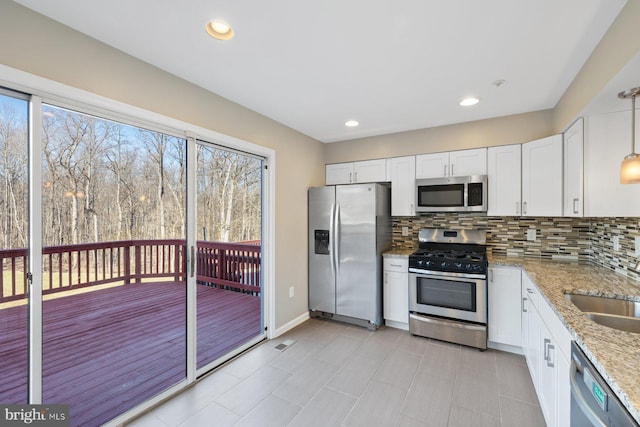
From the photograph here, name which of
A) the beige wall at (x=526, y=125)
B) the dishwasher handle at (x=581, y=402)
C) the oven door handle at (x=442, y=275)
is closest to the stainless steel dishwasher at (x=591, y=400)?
the dishwasher handle at (x=581, y=402)

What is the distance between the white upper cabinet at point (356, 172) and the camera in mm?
3729

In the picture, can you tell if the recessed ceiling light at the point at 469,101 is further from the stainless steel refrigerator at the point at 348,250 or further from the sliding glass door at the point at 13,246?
the sliding glass door at the point at 13,246

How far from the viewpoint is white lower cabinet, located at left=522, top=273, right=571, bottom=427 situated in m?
1.40

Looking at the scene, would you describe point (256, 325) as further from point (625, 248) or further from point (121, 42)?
point (625, 248)

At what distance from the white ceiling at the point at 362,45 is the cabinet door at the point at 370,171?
1.07 meters

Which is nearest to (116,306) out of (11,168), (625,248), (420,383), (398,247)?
(11,168)

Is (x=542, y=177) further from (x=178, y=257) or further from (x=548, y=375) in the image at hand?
(x=178, y=257)

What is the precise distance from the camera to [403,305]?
333 centimetres

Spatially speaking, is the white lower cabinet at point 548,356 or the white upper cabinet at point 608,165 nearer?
the white lower cabinet at point 548,356

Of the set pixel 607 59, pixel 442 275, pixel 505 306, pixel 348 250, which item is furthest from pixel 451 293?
pixel 607 59

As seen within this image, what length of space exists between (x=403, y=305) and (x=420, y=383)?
1.07m

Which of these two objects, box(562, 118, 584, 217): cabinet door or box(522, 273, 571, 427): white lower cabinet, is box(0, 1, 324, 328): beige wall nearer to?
box(522, 273, 571, 427): white lower cabinet

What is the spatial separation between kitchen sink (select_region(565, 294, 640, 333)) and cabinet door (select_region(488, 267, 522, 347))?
0.99m

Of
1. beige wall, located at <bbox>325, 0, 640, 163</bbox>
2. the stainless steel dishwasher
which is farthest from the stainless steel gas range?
the stainless steel dishwasher
